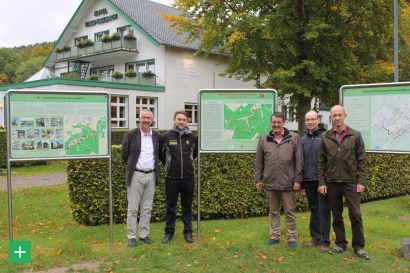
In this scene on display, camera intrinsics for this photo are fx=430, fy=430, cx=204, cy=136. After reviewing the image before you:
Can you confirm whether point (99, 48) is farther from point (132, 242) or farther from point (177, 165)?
point (132, 242)

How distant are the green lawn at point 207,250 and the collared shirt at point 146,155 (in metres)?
1.16

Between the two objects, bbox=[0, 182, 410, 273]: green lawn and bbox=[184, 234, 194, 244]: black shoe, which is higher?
bbox=[184, 234, 194, 244]: black shoe

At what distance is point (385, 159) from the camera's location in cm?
1102

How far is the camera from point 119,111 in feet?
89.7

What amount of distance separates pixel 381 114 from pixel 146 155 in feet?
11.6

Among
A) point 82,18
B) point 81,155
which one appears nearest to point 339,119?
point 81,155

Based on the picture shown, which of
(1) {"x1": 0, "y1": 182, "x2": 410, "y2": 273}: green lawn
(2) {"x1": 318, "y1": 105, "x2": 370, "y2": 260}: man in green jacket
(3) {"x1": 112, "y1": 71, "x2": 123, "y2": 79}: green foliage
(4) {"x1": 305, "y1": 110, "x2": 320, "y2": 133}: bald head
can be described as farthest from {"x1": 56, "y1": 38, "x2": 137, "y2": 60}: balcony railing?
(2) {"x1": 318, "y1": 105, "x2": 370, "y2": 260}: man in green jacket

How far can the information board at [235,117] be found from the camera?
22.6ft

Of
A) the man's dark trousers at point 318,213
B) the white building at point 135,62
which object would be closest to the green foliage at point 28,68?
the white building at point 135,62

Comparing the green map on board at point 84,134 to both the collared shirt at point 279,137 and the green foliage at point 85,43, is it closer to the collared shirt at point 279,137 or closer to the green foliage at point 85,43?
the collared shirt at point 279,137

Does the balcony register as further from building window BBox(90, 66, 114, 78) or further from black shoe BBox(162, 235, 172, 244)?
black shoe BBox(162, 235, 172, 244)

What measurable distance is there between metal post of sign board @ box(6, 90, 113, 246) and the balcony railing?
2445 centimetres

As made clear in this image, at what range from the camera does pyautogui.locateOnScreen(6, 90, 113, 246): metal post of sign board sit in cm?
606

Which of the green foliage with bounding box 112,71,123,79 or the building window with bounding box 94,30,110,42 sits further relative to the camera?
the building window with bounding box 94,30,110,42
